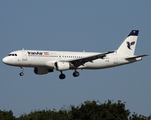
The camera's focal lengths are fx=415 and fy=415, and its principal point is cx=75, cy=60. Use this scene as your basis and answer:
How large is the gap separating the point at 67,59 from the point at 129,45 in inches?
585

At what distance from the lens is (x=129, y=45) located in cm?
8156

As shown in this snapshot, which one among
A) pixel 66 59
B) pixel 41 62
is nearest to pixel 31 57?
pixel 41 62

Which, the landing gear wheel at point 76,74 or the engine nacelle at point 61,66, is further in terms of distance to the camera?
the landing gear wheel at point 76,74

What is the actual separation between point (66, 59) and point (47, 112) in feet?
34.0

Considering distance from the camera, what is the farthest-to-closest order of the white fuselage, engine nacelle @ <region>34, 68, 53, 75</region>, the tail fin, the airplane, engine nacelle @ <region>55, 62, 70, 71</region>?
the tail fin → engine nacelle @ <region>34, 68, 53, 75</region> → engine nacelle @ <region>55, 62, 70, 71</region> → the airplane → the white fuselage

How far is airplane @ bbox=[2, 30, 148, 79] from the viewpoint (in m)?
69.8

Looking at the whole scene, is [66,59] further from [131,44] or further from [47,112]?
[131,44]

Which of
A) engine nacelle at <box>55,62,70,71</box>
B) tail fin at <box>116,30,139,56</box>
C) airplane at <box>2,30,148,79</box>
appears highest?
tail fin at <box>116,30,139,56</box>

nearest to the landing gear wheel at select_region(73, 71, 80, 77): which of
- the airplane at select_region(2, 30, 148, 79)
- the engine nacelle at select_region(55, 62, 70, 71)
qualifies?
the airplane at select_region(2, 30, 148, 79)

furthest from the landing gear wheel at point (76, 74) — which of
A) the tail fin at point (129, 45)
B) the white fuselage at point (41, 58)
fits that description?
the tail fin at point (129, 45)

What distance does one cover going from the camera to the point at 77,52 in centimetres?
7556

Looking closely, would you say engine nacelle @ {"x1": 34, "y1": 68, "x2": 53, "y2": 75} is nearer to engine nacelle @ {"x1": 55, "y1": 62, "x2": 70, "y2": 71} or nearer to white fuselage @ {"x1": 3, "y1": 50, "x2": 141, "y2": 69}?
white fuselage @ {"x1": 3, "y1": 50, "x2": 141, "y2": 69}

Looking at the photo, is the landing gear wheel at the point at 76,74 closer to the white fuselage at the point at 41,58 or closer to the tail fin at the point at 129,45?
the white fuselage at the point at 41,58

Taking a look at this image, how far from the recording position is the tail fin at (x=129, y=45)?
264ft
